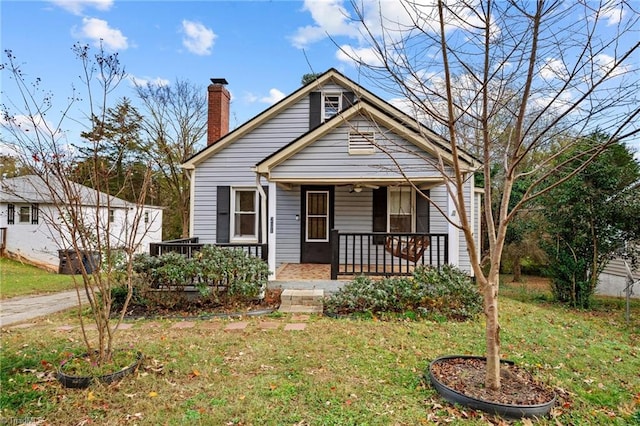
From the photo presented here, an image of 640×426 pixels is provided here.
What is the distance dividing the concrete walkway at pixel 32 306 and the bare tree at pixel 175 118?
34.8ft

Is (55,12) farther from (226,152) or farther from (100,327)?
(100,327)

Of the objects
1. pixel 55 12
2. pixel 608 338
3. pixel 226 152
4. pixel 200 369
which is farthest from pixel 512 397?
pixel 55 12

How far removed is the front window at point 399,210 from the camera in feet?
32.3

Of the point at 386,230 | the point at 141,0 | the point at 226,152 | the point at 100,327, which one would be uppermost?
the point at 141,0

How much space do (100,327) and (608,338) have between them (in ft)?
24.8

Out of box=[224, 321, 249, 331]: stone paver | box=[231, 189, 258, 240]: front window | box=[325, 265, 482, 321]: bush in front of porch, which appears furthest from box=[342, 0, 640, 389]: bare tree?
box=[231, 189, 258, 240]: front window

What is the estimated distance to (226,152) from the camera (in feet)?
33.9

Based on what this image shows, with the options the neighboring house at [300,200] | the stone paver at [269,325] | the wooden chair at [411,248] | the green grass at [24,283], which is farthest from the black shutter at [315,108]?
the green grass at [24,283]

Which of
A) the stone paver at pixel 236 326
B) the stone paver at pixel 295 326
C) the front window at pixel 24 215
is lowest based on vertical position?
the stone paver at pixel 236 326

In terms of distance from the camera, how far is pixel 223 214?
1018cm

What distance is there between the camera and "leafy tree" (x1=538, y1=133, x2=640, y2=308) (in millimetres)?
8570

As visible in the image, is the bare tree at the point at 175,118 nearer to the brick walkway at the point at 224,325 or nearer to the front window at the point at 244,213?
the front window at the point at 244,213

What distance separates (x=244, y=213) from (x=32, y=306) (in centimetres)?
555

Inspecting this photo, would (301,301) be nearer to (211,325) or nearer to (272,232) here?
(211,325)
